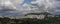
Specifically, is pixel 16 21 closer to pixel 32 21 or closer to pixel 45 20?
pixel 32 21

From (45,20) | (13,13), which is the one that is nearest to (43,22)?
(45,20)

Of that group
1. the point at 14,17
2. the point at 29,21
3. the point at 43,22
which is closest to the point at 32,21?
the point at 29,21

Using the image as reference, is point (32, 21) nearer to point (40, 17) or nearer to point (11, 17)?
point (40, 17)

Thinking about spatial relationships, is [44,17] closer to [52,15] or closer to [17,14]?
[52,15]

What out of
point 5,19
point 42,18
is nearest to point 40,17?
point 42,18

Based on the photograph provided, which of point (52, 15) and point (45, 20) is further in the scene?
point (52, 15)

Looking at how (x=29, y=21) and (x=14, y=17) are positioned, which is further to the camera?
(x=14, y=17)

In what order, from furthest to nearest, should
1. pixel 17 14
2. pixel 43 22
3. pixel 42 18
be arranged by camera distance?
pixel 17 14, pixel 42 18, pixel 43 22

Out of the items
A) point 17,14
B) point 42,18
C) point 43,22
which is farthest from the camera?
point 17,14
